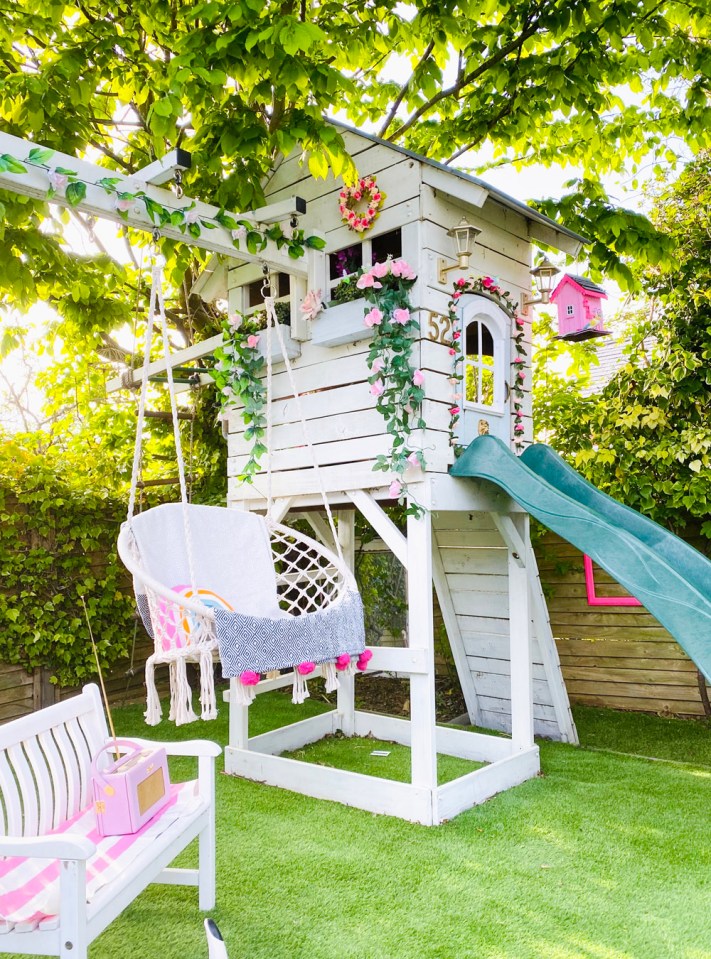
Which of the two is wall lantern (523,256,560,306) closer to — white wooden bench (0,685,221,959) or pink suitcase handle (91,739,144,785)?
white wooden bench (0,685,221,959)

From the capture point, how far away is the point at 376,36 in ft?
13.8

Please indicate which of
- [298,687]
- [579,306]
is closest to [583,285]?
[579,306]

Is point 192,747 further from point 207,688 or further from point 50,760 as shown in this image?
point 50,760

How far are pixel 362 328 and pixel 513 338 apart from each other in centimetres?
92

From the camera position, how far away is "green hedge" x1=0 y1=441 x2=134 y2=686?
4434mm

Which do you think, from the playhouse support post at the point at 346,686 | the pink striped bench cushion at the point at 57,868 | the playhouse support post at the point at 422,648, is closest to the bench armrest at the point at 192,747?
the pink striped bench cushion at the point at 57,868

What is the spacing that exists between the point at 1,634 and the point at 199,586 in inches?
69.9

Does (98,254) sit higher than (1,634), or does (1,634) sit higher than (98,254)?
(98,254)

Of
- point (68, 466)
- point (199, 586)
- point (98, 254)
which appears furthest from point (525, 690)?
point (98, 254)

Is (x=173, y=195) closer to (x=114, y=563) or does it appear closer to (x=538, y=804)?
(x=114, y=563)

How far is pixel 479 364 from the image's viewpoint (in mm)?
3734

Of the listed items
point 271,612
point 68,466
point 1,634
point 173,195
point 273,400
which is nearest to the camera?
point 173,195

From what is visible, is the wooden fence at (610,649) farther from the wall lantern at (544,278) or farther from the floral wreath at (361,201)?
the floral wreath at (361,201)

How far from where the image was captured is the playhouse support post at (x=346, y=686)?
180 inches
